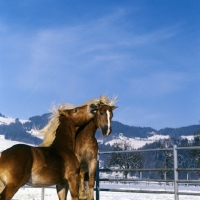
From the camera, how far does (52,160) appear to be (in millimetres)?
6012

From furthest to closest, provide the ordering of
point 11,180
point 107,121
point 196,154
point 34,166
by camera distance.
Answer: point 196,154 < point 107,121 < point 34,166 < point 11,180

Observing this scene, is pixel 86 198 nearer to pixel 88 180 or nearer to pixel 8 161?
pixel 88 180

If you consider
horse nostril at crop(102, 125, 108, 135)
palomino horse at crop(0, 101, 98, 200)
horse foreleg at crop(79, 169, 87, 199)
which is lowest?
horse foreleg at crop(79, 169, 87, 199)

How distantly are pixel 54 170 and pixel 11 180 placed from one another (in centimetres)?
84

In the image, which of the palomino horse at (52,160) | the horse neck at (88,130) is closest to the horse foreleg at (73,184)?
the palomino horse at (52,160)

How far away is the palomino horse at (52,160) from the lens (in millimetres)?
5344

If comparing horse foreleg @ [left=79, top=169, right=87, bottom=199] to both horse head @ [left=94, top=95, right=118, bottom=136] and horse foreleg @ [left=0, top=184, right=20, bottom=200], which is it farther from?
horse foreleg @ [left=0, top=184, right=20, bottom=200]

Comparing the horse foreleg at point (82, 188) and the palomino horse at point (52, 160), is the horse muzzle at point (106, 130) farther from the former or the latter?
→ the horse foreleg at point (82, 188)

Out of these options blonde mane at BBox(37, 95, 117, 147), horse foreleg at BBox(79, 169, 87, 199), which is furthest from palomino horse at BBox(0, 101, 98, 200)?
horse foreleg at BBox(79, 169, 87, 199)

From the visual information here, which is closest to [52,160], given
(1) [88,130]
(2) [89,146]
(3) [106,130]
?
(3) [106,130]

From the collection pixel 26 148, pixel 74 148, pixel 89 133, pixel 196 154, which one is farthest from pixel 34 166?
pixel 196 154

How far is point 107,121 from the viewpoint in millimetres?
6770

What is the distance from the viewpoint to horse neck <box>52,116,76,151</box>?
6.62 metres

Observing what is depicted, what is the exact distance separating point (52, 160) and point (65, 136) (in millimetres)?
876
